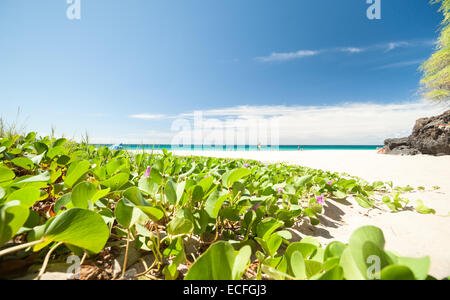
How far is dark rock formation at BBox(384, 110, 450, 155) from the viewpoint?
830 cm

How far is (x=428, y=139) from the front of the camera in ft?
29.3

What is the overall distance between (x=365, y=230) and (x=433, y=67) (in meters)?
18.5

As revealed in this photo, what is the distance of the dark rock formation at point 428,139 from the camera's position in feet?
27.2

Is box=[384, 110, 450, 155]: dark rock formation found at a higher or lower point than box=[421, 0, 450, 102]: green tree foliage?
lower

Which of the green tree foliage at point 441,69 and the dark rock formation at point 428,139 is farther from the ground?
the green tree foliage at point 441,69

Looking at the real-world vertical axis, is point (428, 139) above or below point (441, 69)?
below

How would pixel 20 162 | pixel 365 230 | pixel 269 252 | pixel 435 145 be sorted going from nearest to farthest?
1. pixel 365 230
2. pixel 269 252
3. pixel 20 162
4. pixel 435 145
